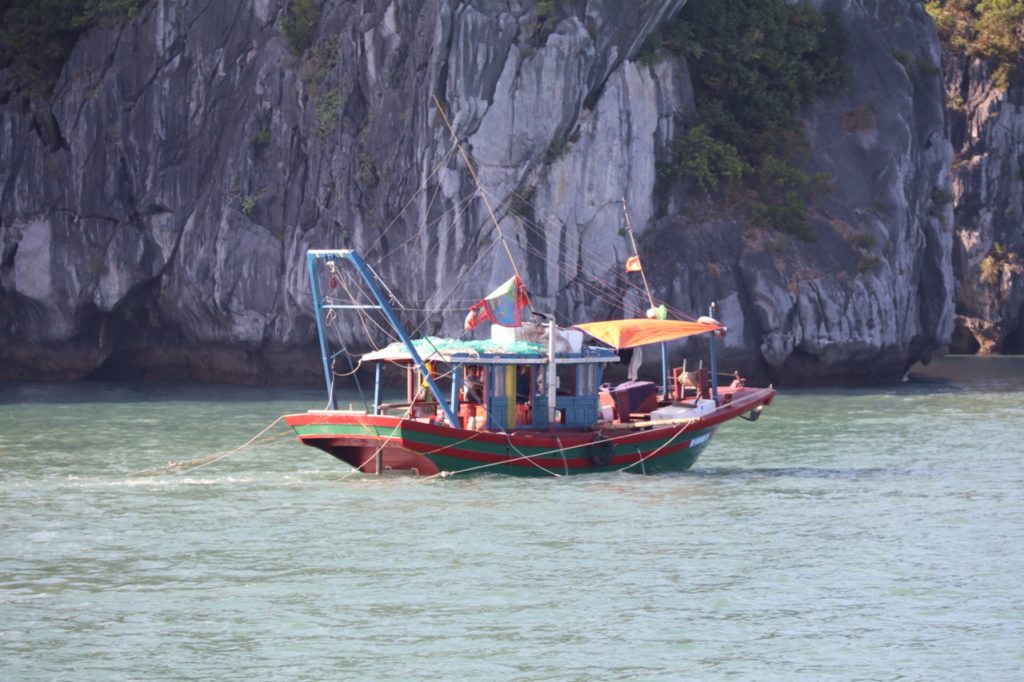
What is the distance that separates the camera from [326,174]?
4712 centimetres

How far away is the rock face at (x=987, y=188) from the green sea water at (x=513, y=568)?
3422cm

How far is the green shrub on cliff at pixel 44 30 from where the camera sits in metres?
48.8

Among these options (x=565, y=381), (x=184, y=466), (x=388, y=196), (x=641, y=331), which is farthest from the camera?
(x=388, y=196)

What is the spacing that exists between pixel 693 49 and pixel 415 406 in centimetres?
2262

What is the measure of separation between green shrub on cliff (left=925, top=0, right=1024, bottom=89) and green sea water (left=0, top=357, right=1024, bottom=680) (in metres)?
35.9

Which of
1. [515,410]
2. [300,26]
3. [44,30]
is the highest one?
[44,30]

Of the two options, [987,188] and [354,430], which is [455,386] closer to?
[354,430]

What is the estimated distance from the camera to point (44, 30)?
1934 inches

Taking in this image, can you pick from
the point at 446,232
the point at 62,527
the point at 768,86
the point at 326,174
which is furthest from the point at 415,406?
the point at 768,86

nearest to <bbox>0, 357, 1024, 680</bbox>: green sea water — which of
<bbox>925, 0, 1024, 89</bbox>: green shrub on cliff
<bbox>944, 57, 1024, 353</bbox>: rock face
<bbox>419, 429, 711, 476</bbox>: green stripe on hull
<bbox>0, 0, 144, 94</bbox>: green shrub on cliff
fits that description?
<bbox>419, 429, 711, 476</bbox>: green stripe on hull

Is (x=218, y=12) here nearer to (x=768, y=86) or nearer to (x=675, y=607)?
(x=768, y=86)

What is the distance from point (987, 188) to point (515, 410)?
134 feet

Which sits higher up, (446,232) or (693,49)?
(693,49)

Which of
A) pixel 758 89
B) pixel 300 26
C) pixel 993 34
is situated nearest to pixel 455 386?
pixel 300 26
